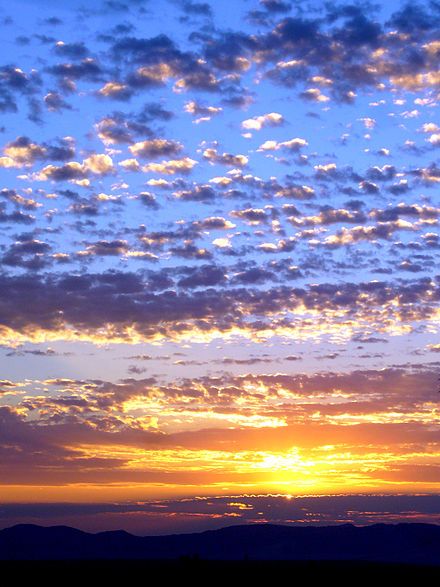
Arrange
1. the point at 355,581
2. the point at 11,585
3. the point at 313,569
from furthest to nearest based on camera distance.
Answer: the point at 313,569 < the point at 355,581 < the point at 11,585

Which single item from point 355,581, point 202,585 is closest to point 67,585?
point 202,585

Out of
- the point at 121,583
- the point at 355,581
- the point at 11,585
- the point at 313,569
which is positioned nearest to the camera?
the point at 11,585

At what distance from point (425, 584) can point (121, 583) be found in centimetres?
3052

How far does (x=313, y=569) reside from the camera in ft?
348

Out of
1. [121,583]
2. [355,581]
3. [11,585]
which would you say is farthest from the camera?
[355,581]

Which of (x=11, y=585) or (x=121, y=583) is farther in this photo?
(x=121, y=583)

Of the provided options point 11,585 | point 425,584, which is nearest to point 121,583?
point 11,585

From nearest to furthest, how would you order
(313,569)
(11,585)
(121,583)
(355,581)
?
(11,585), (121,583), (355,581), (313,569)

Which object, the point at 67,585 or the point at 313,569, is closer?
the point at 67,585

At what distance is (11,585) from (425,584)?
134ft

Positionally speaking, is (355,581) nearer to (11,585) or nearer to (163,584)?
(163,584)

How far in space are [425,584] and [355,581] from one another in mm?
7258

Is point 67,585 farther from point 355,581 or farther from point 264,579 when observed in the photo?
point 355,581

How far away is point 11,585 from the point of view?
7481cm
